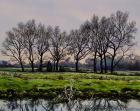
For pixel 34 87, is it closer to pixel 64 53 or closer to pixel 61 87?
pixel 61 87

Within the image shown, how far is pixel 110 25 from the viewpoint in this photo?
127 metres

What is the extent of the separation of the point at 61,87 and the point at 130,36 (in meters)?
73.5

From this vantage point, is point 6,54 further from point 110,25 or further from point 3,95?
point 3,95

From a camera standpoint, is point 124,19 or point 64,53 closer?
point 124,19

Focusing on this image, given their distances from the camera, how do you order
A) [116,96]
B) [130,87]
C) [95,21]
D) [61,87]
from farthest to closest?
[95,21] → [130,87] → [61,87] → [116,96]

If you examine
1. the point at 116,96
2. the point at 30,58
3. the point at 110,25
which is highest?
the point at 110,25

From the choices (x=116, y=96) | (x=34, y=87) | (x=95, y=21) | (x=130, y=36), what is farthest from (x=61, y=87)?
(x=95, y=21)

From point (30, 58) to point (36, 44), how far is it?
9.28m

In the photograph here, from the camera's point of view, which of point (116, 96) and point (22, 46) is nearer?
point (116, 96)

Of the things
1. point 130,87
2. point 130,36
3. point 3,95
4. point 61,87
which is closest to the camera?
point 3,95

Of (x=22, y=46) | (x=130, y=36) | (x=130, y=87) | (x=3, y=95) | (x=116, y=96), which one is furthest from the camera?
(x=22, y=46)

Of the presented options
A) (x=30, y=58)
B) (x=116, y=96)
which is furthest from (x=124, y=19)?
(x=116, y=96)

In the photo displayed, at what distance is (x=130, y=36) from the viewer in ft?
397

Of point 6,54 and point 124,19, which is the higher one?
point 124,19
